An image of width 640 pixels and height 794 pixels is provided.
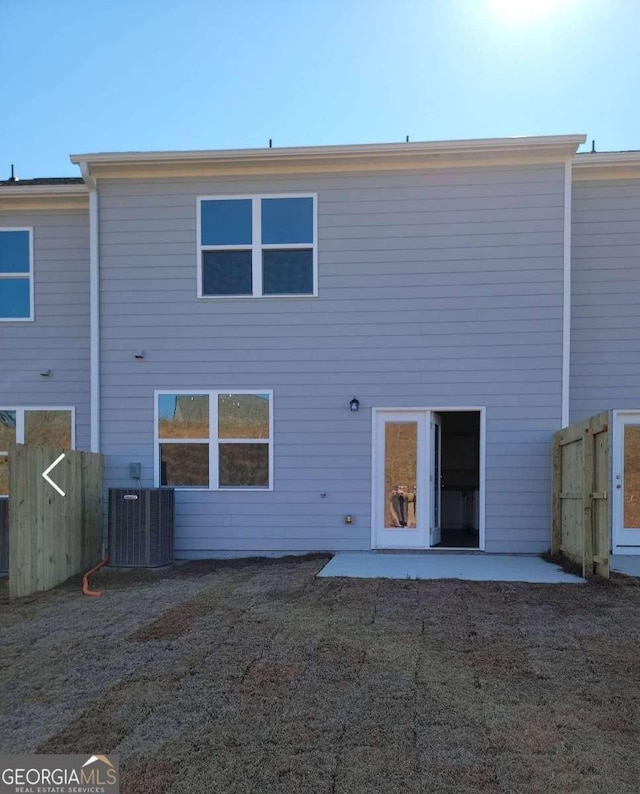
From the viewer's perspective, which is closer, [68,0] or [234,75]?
[68,0]

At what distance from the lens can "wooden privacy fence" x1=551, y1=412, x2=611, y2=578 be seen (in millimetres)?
6059

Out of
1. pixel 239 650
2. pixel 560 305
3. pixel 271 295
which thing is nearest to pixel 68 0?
pixel 271 295

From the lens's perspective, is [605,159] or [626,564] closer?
[626,564]

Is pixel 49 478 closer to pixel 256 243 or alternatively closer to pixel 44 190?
pixel 256 243

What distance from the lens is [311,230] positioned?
7.94 m

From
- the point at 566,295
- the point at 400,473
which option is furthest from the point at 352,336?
the point at 566,295

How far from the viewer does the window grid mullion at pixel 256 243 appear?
7.96 metres

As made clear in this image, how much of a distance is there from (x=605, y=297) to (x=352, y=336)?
11.3ft

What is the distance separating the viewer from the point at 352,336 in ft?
25.9

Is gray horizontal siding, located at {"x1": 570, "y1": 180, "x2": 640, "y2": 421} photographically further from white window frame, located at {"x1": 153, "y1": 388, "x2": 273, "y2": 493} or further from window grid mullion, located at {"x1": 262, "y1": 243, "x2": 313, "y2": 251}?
white window frame, located at {"x1": 153, "y1": 388, "x2": 273, "y2": 493}

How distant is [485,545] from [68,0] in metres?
8.33

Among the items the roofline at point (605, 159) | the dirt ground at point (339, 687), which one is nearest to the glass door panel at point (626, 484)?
the dirt ground at point (339, 687)

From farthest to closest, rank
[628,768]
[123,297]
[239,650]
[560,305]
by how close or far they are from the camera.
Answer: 1. [123,297]
2. [560,305]
3. [239,650]
4. [628,768]

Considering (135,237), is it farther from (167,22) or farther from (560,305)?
(560,305)
